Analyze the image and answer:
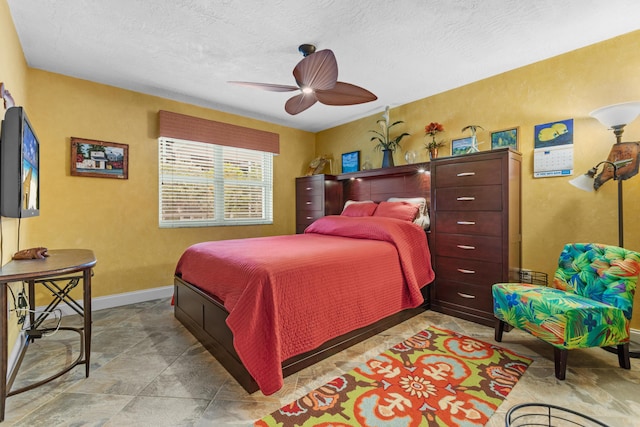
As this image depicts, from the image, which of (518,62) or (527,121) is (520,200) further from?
(518,62)

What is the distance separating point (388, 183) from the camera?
3898 mm

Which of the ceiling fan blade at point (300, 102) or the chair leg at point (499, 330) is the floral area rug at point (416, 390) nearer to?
the chair leg at point (499, 330)

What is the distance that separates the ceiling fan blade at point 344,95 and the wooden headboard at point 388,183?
1162mm

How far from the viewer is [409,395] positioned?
1.67 m

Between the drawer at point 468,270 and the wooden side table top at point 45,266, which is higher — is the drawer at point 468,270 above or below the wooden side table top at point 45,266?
below

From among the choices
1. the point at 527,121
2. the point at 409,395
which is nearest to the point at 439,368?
the point at 409,395

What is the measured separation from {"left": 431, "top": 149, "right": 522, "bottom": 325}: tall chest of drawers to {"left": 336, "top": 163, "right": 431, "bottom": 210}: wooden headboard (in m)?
0.48

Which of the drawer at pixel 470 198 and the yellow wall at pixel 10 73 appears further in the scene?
the drawer at pixel 470 198

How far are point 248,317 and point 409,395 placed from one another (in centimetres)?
103

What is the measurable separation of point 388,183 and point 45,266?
135 inches

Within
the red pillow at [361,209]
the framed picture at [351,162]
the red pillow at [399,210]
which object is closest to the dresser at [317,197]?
the framed picture at [351,162]

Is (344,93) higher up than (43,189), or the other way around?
(344,93)

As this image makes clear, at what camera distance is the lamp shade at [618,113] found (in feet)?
6.73

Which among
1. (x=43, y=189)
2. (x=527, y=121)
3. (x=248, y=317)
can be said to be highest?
(x=527, y=121)
